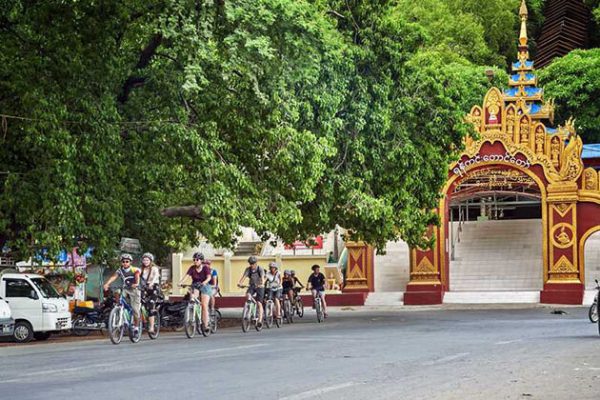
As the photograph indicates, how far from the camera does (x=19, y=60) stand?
78.4ft

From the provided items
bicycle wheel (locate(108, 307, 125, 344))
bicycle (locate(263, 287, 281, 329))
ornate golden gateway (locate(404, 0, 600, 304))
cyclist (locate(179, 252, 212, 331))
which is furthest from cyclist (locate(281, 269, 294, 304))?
bicycle wheel (locate(108, 307, 125, 344))

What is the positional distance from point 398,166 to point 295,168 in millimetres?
5705

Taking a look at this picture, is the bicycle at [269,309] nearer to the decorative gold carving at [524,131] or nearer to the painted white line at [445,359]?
the painted white line at [445,359]

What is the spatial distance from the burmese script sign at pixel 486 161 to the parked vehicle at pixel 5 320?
21.9 metres

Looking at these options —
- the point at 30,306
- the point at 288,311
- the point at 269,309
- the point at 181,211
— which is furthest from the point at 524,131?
the point at 30,306

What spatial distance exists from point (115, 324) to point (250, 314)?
5.15 metres

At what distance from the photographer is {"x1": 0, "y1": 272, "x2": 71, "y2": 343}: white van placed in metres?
25.8

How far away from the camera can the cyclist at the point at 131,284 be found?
71.7 feet

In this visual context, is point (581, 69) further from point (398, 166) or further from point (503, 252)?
point (398, 166)

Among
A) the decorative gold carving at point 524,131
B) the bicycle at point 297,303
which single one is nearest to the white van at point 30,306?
the bicycle at point 297,303

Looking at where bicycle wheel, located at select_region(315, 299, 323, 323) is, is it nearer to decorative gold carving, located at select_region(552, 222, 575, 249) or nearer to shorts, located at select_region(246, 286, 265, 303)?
shorts, located at select_region(246, 286, 265, 303)

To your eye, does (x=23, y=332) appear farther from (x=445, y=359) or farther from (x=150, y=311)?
(x=445, y=359)

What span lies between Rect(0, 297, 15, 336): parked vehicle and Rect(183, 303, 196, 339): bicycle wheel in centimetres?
373

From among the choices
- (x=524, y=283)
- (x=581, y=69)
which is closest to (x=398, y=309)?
(x=524, y=283)
